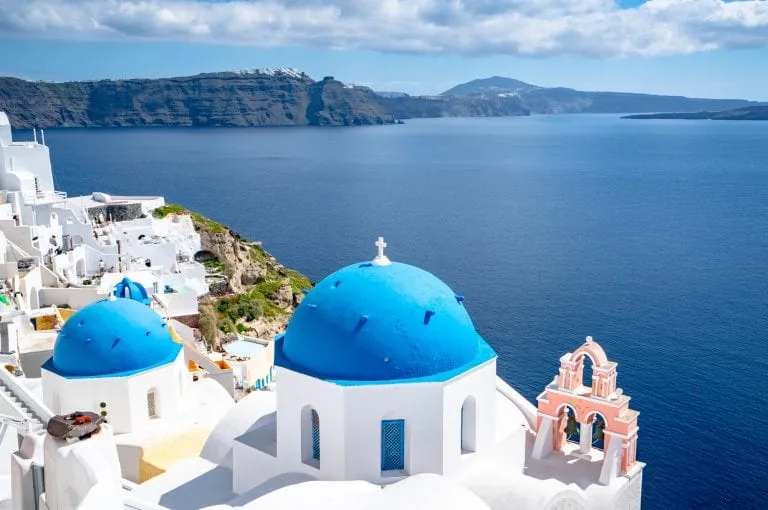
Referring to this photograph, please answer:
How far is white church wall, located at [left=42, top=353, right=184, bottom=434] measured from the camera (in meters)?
16.7

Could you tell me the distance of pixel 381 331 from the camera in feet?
42.5

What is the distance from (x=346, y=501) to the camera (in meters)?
11.2

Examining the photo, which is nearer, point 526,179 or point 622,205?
point 622,205

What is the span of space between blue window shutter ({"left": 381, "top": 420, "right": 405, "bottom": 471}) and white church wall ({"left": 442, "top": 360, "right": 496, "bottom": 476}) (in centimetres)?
74

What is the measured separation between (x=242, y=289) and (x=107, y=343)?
91.4ft

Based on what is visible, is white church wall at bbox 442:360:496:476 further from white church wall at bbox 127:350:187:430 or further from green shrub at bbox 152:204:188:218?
green shrub at bbox 152:204:188:218

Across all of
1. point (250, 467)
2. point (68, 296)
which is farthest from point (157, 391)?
point (68, 296)

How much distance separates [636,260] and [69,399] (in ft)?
154

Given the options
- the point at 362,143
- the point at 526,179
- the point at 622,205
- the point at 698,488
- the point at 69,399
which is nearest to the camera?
the point at 69,399

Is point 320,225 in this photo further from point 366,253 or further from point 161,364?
point 161,364

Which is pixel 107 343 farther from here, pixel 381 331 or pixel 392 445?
pixel 392 445

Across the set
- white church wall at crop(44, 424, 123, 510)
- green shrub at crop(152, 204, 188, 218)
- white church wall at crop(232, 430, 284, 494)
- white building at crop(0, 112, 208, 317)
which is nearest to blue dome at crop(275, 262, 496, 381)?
white church wall at crop(232, 430, 284, 494)

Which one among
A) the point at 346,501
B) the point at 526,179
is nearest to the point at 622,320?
the point at 346,501

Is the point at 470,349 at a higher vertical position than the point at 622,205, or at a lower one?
higher
